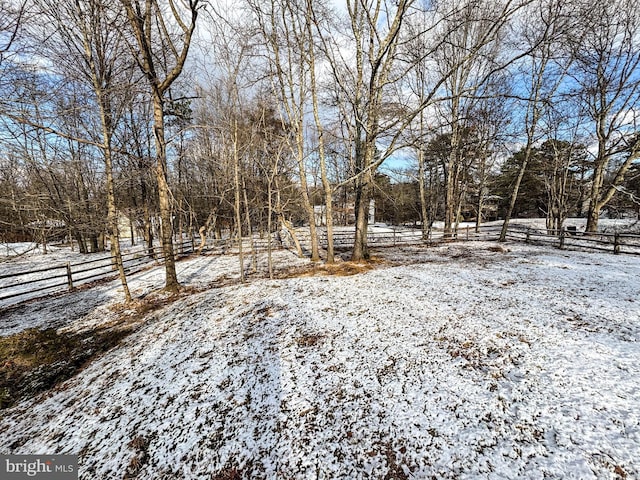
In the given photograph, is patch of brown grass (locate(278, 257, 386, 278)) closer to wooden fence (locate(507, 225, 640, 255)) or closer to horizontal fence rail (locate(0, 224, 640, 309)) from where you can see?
horizontal fence rail (locate(0, 224, 640, 309))

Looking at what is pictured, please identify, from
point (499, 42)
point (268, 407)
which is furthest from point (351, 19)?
point (268, 407)

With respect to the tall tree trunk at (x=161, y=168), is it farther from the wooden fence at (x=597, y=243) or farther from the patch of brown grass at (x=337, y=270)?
the wooden fence at (x=597, y=243)

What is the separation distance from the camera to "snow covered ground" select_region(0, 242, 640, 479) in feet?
7.73

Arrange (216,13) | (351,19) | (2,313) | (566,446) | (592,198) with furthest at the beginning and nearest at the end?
(592,198), (351,19), (2,313), (216,13), (566,446)

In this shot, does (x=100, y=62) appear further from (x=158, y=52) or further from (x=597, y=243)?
(x=597, y=243)

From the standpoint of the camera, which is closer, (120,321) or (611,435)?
(611,435)

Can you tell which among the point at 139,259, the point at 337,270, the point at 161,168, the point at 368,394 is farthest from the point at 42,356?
the point at 139,259

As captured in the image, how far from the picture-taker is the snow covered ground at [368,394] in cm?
236

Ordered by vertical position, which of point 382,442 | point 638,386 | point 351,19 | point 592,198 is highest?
point 351,19

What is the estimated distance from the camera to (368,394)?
3.14 metres

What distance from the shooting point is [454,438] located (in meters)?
2.48

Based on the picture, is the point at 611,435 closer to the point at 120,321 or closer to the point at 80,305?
the point at 120,321

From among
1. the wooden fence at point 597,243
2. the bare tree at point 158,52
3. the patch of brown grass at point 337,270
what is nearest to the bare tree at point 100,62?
the bare tree at point 158,52

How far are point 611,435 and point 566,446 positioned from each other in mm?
468
